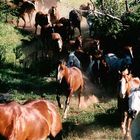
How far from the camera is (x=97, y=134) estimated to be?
13.8m

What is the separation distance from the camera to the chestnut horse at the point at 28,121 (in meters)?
8.20

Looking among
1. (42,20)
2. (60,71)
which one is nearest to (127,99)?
(60,71)

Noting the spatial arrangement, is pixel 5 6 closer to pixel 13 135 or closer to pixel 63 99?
pixel 63 99

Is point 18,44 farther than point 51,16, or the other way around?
point 51,16

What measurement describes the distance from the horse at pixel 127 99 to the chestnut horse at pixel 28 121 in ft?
10.6

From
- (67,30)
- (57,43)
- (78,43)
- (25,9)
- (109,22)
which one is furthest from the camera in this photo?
(25,9)

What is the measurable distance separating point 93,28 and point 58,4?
1006 cm

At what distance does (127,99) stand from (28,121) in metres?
4.83

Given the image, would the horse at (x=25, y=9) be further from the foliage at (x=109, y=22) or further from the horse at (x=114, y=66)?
the horse at (x=114, y=66)

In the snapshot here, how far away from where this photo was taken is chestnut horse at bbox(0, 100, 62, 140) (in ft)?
26.9

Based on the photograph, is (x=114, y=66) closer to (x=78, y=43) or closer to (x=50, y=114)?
(x=78, y=43)

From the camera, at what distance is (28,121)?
350 inches

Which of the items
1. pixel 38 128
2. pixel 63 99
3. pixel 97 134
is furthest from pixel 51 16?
pixel 38 128

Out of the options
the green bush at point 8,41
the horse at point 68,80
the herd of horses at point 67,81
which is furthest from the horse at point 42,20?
the horse at point 68,80
